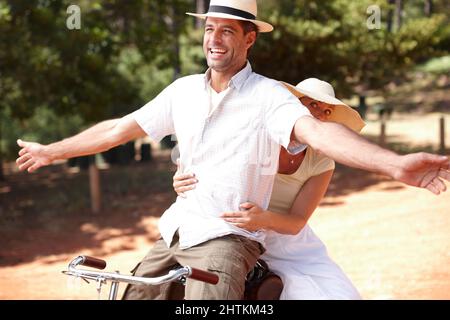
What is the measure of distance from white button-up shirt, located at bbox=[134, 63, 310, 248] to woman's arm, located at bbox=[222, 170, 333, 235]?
0.13 ft

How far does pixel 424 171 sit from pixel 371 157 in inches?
7.2

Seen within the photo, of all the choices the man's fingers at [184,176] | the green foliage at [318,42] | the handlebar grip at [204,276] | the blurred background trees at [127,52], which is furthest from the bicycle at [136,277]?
the green foliage at [318,42]

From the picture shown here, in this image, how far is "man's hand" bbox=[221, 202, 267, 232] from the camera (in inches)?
109

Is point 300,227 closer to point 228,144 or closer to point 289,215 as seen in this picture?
point 289,215

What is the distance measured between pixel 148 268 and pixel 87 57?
10.1m

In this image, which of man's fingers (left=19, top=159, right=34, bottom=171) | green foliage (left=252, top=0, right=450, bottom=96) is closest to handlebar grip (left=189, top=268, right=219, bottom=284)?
man's fingers (left=19, top=159, right=34, bottom=171)

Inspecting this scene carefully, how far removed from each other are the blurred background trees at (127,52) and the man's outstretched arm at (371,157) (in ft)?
30.3

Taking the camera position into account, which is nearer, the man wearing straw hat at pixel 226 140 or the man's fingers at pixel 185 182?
the man wearing straw hat at pixel 226 140

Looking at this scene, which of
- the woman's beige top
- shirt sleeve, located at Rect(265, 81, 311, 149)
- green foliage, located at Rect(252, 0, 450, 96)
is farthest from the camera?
green foliage, located at Rect(252, 0, 450, 96)

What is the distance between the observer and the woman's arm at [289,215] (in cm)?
278

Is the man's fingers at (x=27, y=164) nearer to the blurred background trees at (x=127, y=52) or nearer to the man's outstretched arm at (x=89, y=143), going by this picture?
the man's outstretched arm at (x=89, y=143)

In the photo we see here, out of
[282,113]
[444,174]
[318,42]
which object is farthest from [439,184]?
[318,42]

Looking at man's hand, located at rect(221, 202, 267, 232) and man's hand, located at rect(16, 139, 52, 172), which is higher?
man's hand, located at rect(16, 139, 52, 172)

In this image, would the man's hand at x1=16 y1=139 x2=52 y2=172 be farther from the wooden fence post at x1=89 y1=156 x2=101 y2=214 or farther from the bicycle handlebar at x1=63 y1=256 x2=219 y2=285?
the wooden fence post at x1=89 y1=156 x2=101 y2=214
